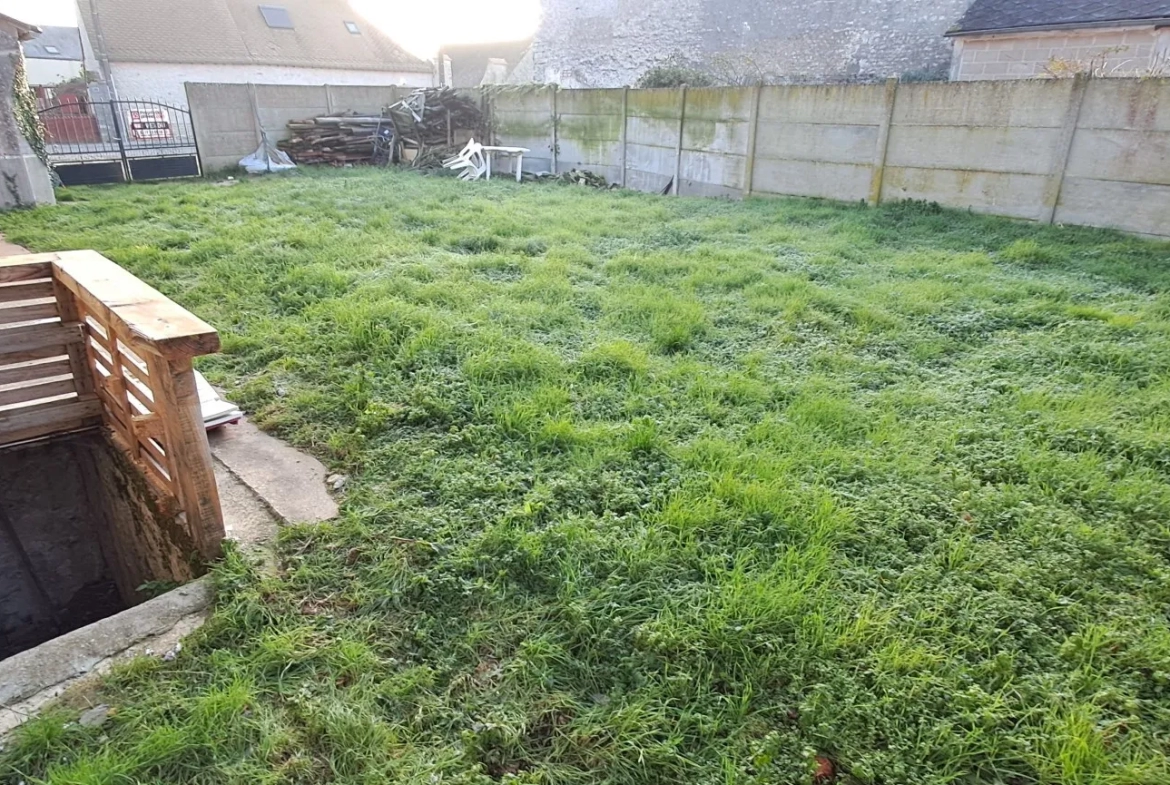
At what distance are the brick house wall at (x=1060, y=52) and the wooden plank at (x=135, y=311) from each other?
10825 mm

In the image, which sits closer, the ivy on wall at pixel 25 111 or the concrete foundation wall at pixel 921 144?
the concrete foundation wall at pixel 921 144

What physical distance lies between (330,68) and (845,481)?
26.8 m

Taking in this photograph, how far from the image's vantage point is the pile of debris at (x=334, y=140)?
12.4 meters

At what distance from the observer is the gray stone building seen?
15.1 metres

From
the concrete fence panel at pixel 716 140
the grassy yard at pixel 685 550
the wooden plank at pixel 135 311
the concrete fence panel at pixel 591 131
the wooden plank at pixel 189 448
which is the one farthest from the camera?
the concrete fence panel at pixel 591 131

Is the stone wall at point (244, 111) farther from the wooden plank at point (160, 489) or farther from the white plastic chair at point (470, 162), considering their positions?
the wooden plank at point (160, 489)

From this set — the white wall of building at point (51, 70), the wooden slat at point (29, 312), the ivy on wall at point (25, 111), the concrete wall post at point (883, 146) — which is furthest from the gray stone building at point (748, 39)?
the white wall of building at point (51, 70)

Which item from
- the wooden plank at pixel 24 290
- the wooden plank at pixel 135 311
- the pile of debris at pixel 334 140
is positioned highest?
the pile of debris at pixel 334 140

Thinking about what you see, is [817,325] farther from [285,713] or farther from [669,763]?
[285,713]

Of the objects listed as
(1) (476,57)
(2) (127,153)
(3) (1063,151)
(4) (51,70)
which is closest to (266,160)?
(2) (127,153)

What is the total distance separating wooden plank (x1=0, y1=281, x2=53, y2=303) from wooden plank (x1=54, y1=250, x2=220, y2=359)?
0.13m

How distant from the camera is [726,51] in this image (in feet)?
59.2

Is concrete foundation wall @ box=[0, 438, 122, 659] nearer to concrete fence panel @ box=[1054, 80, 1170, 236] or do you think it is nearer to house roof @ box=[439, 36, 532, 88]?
concrete fence panel @ box=[1054, 80, 1170, 236]

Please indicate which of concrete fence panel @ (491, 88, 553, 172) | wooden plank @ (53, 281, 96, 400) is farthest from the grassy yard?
Result: concrete fence panel @ (491, 88, 553, 172)
